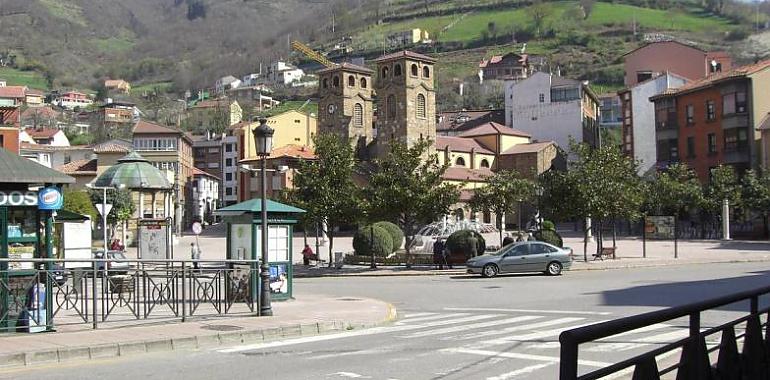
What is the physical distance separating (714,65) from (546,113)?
22674mm

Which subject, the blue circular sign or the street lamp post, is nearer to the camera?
the blue circular sign

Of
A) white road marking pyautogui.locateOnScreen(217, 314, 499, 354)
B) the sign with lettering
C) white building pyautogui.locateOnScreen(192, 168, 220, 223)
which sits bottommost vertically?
white road marking pyautogui.locateOnScreen(217, 314, 499, 354)

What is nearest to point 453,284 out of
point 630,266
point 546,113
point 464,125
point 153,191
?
point 630,266

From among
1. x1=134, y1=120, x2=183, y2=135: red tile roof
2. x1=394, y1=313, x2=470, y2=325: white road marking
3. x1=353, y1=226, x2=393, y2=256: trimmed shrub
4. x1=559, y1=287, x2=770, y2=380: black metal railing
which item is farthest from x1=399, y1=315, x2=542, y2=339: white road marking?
x1=134, y1=120, x2=183, y2=135: red tile roof

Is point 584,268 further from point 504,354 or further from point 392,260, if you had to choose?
point 504,354

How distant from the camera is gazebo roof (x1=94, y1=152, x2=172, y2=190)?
60.5m

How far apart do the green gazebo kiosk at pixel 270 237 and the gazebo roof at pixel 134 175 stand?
38351 mm

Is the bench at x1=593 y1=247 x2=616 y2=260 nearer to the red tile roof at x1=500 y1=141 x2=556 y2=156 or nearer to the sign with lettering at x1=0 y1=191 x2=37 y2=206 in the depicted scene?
the sign with lettering at x1=0 y1=191 x2=37 y2=206

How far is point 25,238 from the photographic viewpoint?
47.4 ft

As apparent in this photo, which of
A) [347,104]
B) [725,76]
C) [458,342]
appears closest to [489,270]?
[458,342]

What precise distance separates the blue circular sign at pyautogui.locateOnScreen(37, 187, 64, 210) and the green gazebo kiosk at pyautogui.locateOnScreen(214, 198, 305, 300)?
8254mm

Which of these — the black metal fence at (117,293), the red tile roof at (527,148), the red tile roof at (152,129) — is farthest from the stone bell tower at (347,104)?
the black metal fence at (117,293)

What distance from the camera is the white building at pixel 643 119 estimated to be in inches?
3617

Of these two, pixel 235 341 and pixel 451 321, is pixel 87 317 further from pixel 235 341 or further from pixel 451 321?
pixel 451 321
